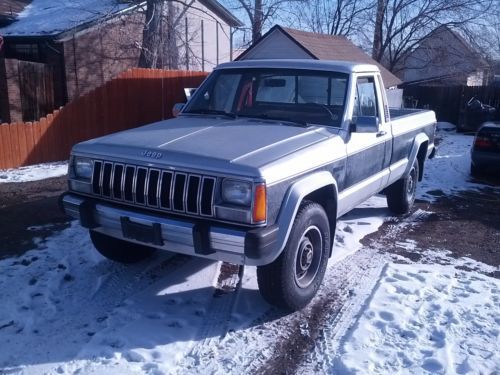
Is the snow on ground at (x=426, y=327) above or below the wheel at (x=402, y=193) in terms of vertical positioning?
below

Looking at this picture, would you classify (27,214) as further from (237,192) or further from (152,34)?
(152,34)

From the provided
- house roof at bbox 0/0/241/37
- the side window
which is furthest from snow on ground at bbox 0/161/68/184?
Answer: house roof at bbox 0/0/241/37

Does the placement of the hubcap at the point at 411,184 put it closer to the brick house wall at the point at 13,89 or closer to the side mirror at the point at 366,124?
the side mirror at the point at 366,124

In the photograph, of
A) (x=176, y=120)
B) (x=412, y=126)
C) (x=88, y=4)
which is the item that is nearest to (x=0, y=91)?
(x=88, y=4)

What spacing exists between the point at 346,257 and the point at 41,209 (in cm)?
421

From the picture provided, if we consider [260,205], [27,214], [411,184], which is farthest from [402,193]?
[27,214]

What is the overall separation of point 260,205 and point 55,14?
16.4 meters

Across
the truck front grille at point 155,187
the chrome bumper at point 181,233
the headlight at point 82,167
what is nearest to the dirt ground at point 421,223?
the headlight at point 82,167

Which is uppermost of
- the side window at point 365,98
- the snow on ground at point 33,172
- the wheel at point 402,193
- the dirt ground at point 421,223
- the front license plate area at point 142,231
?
the side window at point 365,98

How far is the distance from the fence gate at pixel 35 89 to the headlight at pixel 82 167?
9906 millimetres

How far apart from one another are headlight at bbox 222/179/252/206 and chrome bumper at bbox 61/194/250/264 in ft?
0.67

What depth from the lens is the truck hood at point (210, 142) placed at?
11.5 ft

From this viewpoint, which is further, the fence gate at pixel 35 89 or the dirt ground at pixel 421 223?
the fence gate at pixel 35 89

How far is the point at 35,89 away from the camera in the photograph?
43.9 ft
